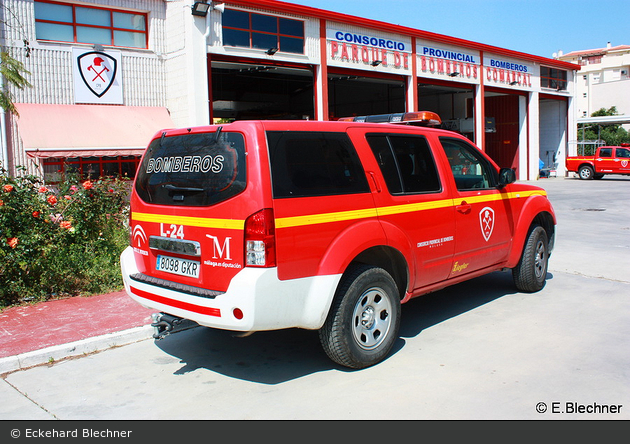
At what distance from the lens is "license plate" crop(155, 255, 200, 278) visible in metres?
4.36

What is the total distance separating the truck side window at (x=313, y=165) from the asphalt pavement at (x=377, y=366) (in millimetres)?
1534

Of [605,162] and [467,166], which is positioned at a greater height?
[605,162]

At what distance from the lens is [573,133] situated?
121 ft

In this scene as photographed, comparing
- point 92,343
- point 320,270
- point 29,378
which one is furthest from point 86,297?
point 320,270

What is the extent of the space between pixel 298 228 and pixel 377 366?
148cm

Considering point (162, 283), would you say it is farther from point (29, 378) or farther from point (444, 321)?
point (444, 321)

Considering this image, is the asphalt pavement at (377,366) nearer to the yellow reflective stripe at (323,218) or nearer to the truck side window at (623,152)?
the yellow reflective stripe at (323,218)

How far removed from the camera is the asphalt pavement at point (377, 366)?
156 inches

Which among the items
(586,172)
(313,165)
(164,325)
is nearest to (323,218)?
(313,165)

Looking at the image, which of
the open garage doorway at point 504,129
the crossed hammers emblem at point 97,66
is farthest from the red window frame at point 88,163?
the open garage doorway at point 504,129

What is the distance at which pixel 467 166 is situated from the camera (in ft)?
20.2

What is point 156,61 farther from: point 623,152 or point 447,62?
point 623,152

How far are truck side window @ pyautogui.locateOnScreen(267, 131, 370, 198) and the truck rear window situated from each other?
10.5 inches
